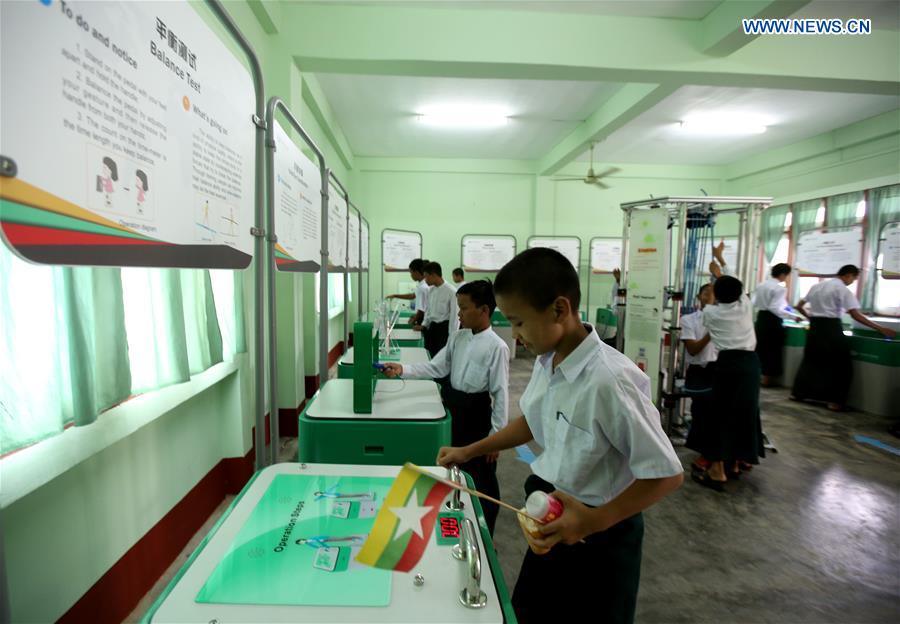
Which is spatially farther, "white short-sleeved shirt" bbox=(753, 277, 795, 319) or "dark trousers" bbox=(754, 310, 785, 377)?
"dark trousers" bbox=(754, 310, 785, 377)

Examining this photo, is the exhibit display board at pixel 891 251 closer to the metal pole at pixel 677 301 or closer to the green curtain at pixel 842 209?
the green curtain at pixel 842 209

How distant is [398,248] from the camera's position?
7340 mm

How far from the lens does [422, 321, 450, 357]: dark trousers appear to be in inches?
189

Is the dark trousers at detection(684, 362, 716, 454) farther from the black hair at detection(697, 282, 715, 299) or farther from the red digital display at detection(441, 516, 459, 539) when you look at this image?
the red digital display at detection(441, 516, 459, 539)

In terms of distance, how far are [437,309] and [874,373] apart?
476cm

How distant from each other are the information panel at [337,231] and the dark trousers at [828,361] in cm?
517

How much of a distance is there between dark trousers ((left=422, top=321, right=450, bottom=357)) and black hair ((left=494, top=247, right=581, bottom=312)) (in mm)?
3730

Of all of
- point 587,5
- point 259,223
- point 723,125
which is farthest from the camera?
point 723,125

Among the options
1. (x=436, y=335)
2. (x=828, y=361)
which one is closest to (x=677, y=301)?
(x=436, y=335)

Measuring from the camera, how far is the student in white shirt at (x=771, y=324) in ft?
18.3

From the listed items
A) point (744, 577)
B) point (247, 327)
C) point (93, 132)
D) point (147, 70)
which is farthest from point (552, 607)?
point (247, 327)

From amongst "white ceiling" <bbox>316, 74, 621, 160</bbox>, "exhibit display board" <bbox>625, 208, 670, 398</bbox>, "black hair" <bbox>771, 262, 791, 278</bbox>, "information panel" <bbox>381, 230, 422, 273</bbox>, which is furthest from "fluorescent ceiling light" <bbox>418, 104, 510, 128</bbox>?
"black hair" <bbox>771, 262, 791, 278</bbox>

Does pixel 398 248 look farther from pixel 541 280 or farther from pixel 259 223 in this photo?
pixel 541 280

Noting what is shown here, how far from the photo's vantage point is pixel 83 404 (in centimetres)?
131
